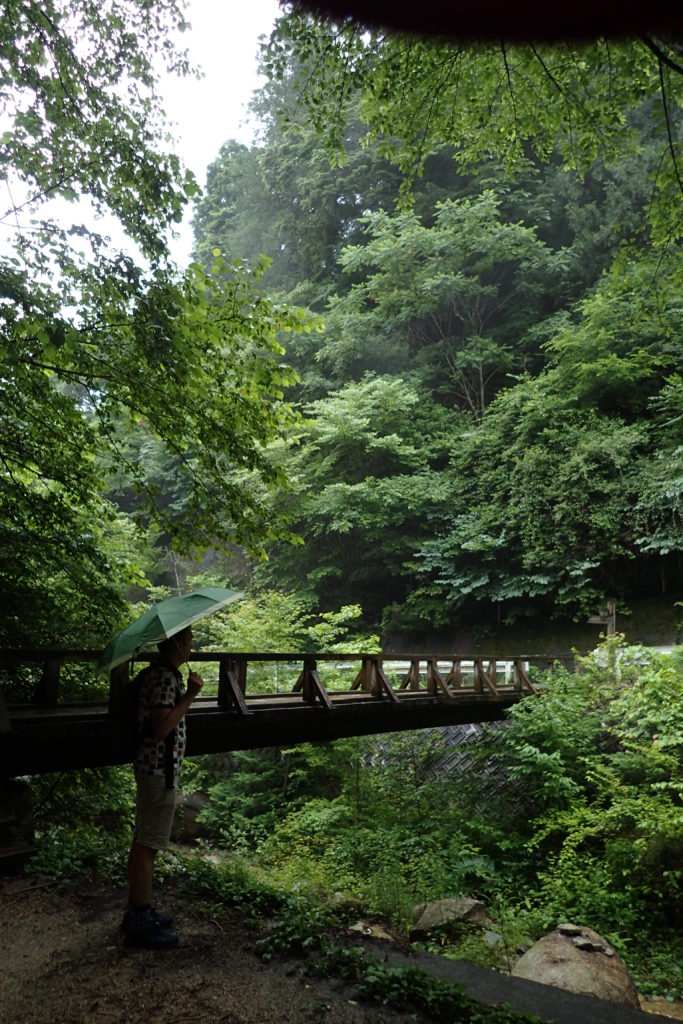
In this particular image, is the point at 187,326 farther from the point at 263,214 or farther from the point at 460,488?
the point at 263,214

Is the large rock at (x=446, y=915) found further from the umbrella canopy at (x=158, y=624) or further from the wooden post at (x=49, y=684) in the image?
the umbrella canopy at (x=158, y=624)

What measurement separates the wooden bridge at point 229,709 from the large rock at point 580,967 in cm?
275

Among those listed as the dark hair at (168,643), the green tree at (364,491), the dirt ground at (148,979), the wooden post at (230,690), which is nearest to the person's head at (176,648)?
the dark hair at (168,643)

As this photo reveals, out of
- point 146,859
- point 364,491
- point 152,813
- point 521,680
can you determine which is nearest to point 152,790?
point 152,813

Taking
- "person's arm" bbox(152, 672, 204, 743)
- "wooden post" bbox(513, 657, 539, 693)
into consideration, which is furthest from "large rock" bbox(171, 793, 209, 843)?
"person's arm" bbox(152, 672, 204, 743)

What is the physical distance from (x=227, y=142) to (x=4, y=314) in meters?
33.4

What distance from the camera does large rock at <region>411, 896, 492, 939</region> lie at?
19.2ft

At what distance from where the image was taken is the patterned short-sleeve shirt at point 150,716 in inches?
130

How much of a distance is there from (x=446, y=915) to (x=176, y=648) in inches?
178

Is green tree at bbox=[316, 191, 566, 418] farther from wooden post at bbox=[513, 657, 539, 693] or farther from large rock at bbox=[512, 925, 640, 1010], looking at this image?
large rock at bbox=[512, 925, 640, 1010]

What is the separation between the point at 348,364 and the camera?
2395 cm

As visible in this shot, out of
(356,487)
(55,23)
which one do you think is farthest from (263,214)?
(55,23)

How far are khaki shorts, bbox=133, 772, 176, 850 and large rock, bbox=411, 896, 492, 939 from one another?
12.0 ft

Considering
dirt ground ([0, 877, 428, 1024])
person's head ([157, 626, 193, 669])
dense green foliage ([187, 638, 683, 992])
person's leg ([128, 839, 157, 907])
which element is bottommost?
dense green foliage ([187, 638, 683, 992])
